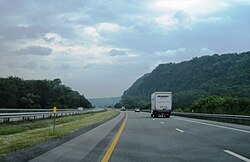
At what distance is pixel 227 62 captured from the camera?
111812mm

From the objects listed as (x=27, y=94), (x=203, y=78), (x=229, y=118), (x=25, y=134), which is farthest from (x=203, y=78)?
(x=25, y=134)

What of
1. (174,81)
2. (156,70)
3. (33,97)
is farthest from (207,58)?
(33,97)

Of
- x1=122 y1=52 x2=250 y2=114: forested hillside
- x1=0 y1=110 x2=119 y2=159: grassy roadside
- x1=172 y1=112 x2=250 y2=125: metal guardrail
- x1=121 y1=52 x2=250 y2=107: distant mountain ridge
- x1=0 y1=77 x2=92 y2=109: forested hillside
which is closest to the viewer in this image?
x1=0 y1=110 x2=119 y2=159: grassy roadside

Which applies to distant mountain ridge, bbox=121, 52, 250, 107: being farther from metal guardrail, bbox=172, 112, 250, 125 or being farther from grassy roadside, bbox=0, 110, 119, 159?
grassy roadside, bbox=0, 110, 119, 159

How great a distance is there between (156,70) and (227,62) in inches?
2403

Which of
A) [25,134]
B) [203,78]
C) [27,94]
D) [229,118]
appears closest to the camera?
[25,134]

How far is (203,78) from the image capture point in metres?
116

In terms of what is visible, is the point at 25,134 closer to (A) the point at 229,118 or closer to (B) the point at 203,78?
(A) the point at 229,118

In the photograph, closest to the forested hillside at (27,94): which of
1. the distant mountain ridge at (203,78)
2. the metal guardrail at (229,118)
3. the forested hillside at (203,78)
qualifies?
the distant mountain ridge at (203,78)

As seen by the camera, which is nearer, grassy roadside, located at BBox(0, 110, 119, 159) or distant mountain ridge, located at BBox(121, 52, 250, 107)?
grassy roadside, located at BBox(0, 110, 119, 159)

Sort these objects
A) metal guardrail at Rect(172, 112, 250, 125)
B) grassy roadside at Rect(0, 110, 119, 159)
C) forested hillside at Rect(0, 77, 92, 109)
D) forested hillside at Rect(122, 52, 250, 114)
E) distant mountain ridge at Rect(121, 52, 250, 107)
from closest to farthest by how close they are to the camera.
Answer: grassy roadside at Rect(0, 110, 119, 159) < metal guardrail at Rect(172, 112, 250, 125) < forested hillside at Rect(122, 52, 250, 114) < distant mountain ridge at Rect(121, 52, 250, 107) < forested hillside at Rect(0, 77, 92, 109)

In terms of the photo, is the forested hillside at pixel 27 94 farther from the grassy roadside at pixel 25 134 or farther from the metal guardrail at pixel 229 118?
the grassy roadside at pixel 25 134

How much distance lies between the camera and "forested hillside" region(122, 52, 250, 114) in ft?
273

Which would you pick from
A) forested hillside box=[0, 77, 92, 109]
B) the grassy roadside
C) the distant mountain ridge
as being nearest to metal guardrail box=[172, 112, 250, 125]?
the grassy roadside
